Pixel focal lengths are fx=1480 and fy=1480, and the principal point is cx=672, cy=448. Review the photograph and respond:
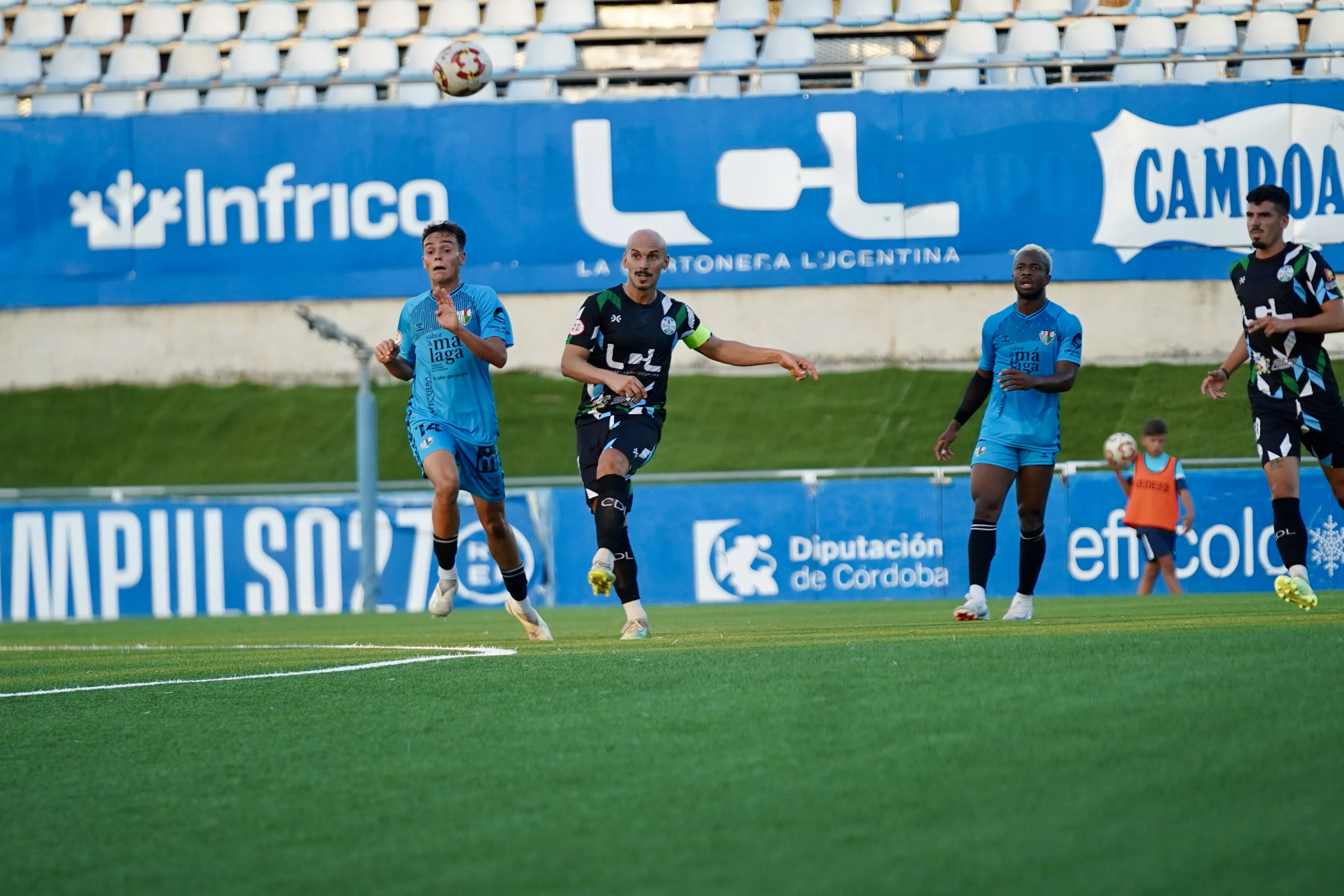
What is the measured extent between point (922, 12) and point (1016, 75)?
2038 millimetres

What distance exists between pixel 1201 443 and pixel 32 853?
17.6 m

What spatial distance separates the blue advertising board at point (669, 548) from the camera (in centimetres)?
1495

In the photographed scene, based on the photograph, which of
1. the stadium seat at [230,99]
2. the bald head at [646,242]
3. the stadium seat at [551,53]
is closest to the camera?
the bald head at [646,242]

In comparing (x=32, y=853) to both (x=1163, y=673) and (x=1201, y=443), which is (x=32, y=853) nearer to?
(x=1163, y=673)

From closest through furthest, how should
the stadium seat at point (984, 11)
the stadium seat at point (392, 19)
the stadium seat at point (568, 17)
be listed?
the stadium seat at point (984, 11) < the stadium seat at point (568, 17) < the stadium seat at point (392, 19)

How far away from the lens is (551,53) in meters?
21.0

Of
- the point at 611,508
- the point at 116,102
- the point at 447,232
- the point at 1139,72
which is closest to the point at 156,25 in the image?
the point at 116,102

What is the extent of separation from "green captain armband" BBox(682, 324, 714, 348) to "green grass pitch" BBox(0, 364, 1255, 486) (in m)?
10.6

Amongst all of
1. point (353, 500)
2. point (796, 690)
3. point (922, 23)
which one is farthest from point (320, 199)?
point (796, 690)

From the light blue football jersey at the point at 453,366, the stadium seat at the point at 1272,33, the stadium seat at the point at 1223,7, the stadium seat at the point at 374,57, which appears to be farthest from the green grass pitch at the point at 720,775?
the stadium seat at the point at 1223,7

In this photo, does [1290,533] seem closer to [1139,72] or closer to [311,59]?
[1139,72]

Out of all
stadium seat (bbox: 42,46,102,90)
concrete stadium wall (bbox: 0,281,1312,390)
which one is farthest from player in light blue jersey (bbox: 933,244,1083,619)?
stadium seat (bbox: 42,46,102,90)

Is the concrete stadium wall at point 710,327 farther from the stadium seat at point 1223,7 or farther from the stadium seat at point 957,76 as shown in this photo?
the stadium seat at point 1223,7

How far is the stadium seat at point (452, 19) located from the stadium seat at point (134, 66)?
394cm
